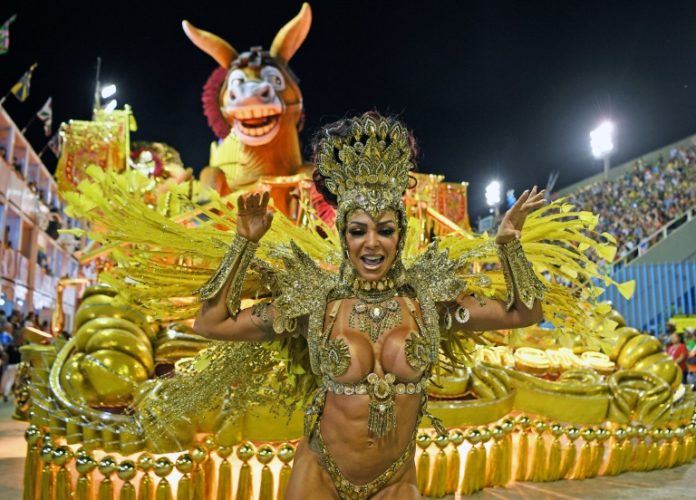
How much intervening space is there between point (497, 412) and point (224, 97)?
4348 millimetres

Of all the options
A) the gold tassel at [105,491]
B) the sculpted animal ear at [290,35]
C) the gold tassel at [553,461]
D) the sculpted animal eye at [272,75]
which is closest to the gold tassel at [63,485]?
the gold tassel at [105,491]

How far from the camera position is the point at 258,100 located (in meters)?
6.49

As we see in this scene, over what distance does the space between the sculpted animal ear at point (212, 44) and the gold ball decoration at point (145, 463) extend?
4.56 meters

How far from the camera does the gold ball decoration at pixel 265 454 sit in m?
3.54

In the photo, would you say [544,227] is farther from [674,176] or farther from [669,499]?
[674,176]

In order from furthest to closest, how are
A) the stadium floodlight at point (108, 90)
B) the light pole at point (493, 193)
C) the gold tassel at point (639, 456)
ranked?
the light pole at point (493, 193) → the stadium floodlight at point (108, 90) → the gold tassel at point (639, 456)

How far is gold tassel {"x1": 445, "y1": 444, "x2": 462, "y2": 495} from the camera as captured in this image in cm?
400

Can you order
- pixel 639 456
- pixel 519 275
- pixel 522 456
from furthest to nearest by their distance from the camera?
1. pixel 639 456
2. pixel 522 456
3. pixel 519 275

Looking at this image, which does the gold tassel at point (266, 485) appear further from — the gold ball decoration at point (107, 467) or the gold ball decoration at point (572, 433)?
the gold ball decoration at point (572, 433)

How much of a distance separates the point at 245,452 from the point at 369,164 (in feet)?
6.93

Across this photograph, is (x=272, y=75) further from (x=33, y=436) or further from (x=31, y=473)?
(x=31, y=473)

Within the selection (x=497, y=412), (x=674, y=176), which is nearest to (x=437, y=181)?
(x=497, y=412)

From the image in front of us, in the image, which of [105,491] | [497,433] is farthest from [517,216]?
[105,491]

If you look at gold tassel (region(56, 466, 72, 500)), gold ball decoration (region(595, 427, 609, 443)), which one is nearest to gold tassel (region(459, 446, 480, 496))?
gold ball decoration (region(595, 427, 609, 443))
